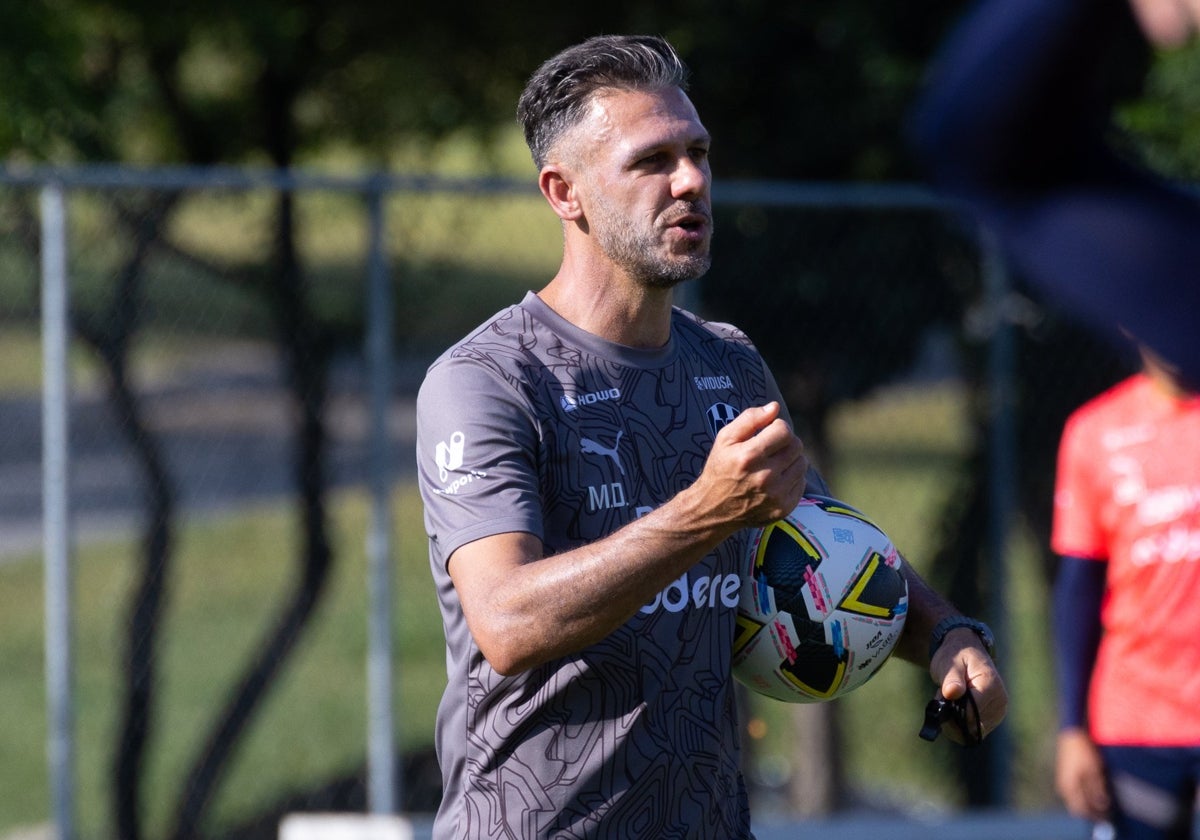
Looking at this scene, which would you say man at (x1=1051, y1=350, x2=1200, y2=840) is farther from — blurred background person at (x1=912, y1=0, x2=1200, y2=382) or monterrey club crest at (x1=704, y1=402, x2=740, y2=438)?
blurred background person at (x1=912, y1=0, x2=1200, y2=382)

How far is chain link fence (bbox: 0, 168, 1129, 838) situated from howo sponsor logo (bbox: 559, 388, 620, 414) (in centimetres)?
297

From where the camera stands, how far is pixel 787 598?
3098 millimetres

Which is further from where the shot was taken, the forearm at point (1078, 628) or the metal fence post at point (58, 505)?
the metal fence post at point (58, 505)

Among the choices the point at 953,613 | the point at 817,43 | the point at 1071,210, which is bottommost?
the point at 953,613

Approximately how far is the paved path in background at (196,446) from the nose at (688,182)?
3.80m

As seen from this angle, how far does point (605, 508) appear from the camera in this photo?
9.71 ft

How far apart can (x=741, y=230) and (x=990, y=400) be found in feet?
4.21

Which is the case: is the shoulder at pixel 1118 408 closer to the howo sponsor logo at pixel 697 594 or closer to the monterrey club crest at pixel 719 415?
the monterrey club crest at pixel 719 415

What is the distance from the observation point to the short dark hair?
10.4 ft

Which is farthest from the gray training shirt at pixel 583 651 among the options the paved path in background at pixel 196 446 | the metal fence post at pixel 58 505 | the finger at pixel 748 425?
the paved path in background at pixel 196 446

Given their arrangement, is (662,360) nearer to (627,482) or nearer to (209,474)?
(627,482)

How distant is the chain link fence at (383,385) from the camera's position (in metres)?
5.98

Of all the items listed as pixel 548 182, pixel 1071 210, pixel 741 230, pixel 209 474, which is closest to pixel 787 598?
pixel 548 182

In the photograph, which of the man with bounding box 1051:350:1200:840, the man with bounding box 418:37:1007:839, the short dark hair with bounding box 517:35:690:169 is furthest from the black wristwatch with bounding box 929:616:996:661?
the man with bounding box 1051:350:1200:840
